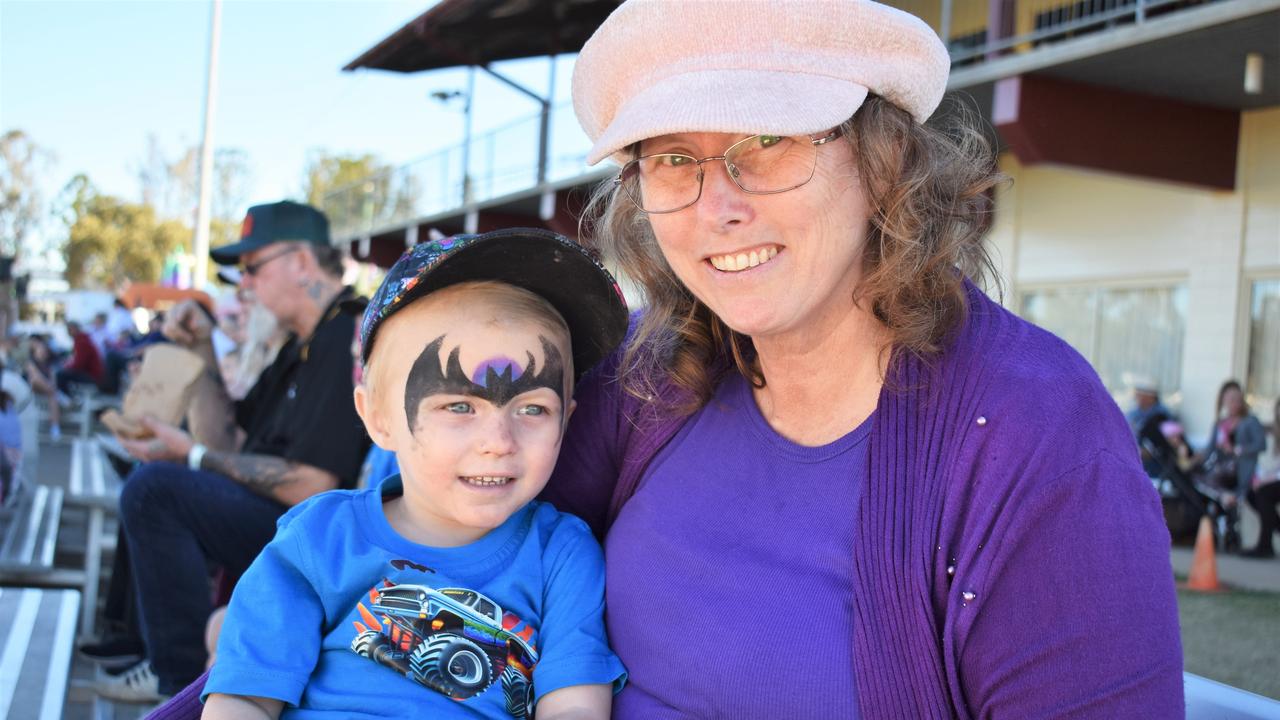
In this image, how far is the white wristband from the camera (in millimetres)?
4273

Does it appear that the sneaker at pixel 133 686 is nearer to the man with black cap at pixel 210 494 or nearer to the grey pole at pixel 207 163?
the man with black cap at pixel 210 494

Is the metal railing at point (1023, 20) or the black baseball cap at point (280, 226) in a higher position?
the metal railing at point (1023, 20)

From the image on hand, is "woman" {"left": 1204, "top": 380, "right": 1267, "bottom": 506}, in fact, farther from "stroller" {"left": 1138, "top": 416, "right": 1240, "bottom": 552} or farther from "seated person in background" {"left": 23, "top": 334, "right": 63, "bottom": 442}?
"seated person in background" {"left": 23, "top": 334, "right": 63, "bottom": 442}

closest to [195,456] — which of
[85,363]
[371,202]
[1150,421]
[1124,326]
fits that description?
[1150,421]

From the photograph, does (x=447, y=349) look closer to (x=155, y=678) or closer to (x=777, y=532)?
(x=777, y=532)

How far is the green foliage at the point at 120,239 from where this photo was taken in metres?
48.1

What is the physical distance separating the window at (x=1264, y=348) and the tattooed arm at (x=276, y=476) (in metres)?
8.46

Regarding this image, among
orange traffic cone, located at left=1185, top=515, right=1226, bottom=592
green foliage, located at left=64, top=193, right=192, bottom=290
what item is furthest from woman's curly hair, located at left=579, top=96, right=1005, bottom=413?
green foliage, located at left=64, top=193, right=192, bottom=290

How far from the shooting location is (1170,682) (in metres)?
1.40

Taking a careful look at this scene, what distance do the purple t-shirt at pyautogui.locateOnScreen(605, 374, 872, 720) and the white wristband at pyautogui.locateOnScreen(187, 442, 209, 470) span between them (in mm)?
2715

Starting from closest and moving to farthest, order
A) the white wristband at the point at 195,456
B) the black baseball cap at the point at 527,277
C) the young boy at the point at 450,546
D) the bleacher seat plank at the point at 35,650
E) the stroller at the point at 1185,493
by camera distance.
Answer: the young boy at the point at 450,546
the black baseball cap at the point at 527,277
the bleacher seat plank at the point at 35,650
the white wristband at the point at 195,456
the stroller at the point at 1185,493

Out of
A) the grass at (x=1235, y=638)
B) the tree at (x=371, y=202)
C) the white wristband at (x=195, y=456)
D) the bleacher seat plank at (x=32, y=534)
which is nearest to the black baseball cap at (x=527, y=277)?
the white wristband at (x=195, y=456)

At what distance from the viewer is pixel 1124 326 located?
11.1 meters

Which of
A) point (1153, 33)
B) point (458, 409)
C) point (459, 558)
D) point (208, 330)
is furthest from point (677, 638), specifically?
point (1153, 33)
